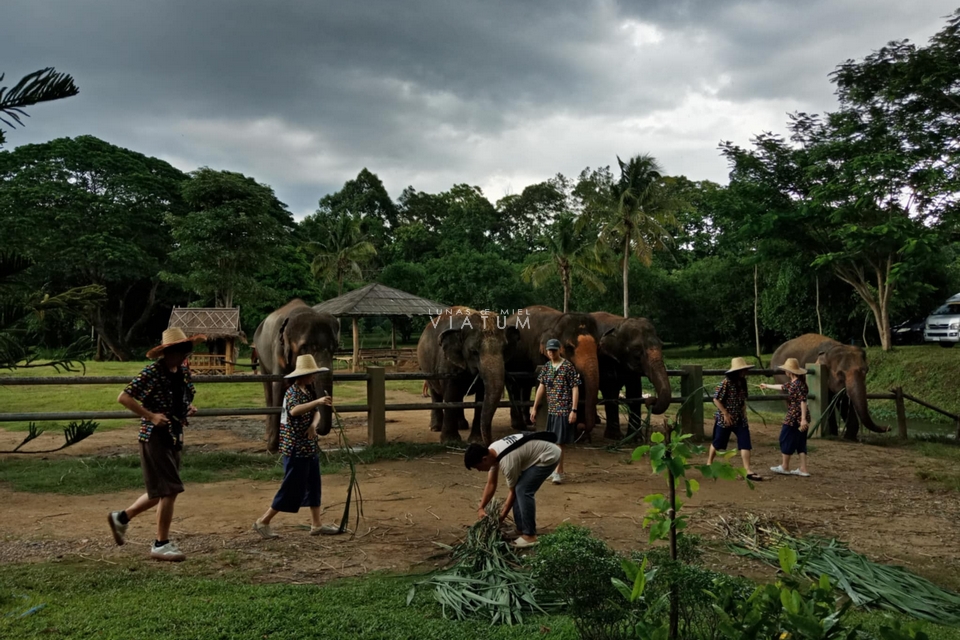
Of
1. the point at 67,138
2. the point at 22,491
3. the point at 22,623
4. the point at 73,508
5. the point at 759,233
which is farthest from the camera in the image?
the point at 67,138

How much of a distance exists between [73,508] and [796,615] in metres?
6.47

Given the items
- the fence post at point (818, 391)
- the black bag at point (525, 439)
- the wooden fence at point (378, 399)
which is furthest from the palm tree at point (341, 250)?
the black bag at point (525, 439)

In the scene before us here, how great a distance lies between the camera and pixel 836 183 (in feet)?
57.5

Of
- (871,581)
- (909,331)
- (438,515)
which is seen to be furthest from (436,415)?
(909,331)

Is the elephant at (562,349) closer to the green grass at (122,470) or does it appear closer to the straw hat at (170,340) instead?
the green grass at (122,470)

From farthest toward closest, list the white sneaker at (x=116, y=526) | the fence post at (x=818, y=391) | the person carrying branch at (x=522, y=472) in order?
the fence post at (x=818, y=391) → the person carrying branch at (x=522, y=472) → the white sneaker at (x=116, y=526)

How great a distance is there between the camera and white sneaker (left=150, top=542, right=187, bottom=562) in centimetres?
467

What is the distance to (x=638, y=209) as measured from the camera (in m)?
30.5

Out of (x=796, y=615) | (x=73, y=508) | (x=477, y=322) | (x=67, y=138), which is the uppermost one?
(x=67, y=138)

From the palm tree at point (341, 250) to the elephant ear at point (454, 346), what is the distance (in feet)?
89.6

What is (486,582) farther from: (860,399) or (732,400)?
(860,399)

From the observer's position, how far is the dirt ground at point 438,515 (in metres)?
4.86

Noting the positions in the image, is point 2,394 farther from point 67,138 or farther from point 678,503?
point 67,138

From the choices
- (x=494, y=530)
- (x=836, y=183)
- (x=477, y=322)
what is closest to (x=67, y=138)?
(x=477, y=322)
